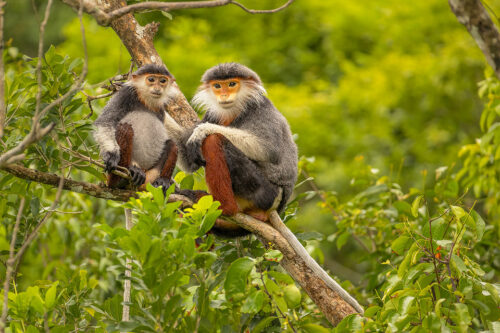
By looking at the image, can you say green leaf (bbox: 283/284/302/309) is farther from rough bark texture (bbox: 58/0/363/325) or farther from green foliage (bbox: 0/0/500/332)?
rough bark texture (bbox: 58/0/363/325)

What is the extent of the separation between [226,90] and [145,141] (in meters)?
0.68

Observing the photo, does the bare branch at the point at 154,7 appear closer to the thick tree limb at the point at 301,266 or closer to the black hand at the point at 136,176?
the thick tree limb at the point at 301,266

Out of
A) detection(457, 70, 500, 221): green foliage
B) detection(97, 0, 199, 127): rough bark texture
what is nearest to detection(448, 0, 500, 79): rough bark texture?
detection(457, 70, 500, 221): green foliage

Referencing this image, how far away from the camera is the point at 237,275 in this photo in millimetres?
2764

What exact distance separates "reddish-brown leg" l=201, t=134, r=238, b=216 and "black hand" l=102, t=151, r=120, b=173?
22.2 inches

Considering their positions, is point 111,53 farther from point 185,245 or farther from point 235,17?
point 185,245

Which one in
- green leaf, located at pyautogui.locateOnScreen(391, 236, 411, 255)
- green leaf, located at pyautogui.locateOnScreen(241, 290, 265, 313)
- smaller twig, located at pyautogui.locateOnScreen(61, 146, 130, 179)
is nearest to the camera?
green leaf, located at pyautogui.locateOnScreen(241, 290, 265, 313)

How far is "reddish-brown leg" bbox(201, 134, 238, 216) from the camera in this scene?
4.19 metres

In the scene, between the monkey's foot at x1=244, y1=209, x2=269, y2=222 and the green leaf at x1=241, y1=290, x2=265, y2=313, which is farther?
the monkey's foot at x1=244, y1=209, x2=269, y2=222

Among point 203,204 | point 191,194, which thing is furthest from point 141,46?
point 203,204

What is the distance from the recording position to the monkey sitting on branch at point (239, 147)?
4234 mm

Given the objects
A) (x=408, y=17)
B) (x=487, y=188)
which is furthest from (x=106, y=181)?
(x=408, y=17)

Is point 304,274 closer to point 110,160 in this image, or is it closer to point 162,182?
point 162,182

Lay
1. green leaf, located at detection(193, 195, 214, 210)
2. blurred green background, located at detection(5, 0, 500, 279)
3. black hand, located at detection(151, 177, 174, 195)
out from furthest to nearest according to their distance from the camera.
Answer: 1. blurred green background, located at detection(5, 0, 500, 279)
2. black hand, located at detection(151, 177, 174, 195)
3. green leaf, located at detection(193, 195, 214, 210)
